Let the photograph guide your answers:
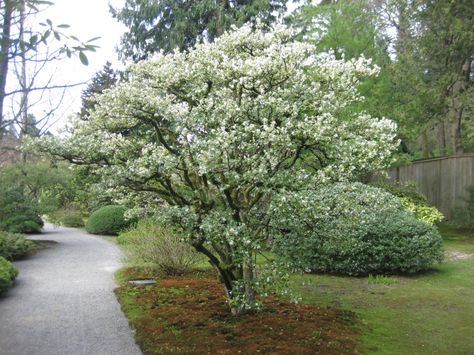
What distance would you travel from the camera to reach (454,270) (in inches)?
373

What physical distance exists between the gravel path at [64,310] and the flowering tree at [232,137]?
→ 66.2 inches

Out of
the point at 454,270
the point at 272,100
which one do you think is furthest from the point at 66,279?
the point at 454,270

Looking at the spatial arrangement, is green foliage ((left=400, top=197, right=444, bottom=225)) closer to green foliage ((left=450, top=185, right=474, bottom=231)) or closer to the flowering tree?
green foliage ((left=450, top=185, right=474, bottom=231))

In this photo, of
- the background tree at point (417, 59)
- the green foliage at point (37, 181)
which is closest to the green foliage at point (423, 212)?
the background tree at point (417, 59)

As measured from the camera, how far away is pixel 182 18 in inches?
699

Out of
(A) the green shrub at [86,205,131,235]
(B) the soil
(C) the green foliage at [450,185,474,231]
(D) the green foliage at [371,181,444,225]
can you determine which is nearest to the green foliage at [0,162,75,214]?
(A) the green shrub at [86,205,131,235]

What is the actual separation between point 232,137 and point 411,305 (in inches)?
170

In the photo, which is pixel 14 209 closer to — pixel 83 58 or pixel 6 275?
pixel 6 275

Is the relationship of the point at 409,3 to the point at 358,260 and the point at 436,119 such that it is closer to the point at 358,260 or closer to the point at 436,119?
the point at 436,119

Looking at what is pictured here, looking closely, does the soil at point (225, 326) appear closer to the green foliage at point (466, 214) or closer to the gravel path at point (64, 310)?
the gravel path at point (64, 310)

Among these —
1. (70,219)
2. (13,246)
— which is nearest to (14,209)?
(13,246)

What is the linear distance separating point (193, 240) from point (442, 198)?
38.4 ft

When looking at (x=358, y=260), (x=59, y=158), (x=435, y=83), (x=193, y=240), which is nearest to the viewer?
(x=193, y=240)

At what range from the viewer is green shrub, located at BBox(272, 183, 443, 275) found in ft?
16.7
